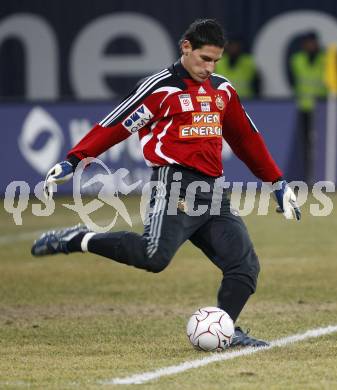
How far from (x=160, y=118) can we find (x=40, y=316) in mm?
2340

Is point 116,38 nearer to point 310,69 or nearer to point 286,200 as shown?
point 310,69

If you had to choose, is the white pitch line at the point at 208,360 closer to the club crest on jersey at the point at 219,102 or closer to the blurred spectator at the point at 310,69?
the club crest on jersey at the point at 219,102

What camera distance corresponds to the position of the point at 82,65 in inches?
905

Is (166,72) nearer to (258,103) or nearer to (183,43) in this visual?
(183,43)

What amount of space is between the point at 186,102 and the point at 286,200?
3.27 feet

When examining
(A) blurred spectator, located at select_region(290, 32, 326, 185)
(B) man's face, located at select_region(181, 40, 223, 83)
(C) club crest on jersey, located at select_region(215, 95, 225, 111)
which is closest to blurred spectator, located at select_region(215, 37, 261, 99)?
(A) blurred spectator, located at select_region(290, 32, 326, 185)

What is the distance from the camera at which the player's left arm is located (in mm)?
7816

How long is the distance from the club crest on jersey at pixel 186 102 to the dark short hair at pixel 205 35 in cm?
30

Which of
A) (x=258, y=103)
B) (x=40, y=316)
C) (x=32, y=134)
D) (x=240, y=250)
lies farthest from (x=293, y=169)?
(x=240, y=250)

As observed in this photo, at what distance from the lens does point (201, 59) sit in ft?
24.3

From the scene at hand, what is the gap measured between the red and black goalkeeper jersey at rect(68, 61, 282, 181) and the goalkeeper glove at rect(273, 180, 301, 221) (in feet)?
1.77

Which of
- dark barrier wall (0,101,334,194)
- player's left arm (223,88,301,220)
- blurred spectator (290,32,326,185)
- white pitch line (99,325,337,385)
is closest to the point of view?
white pitch line (99,325,337,385)

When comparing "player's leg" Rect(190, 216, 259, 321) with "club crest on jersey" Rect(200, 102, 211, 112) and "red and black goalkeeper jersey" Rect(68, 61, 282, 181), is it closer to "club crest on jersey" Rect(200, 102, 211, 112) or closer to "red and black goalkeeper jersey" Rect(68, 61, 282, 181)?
"red and black goalkeeper jersey" Rect(68, 61, 282, 181)

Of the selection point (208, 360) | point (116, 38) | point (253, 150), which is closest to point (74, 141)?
point (116, 38)
